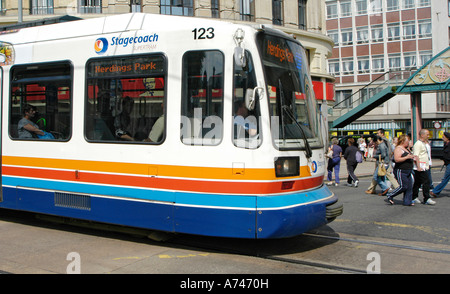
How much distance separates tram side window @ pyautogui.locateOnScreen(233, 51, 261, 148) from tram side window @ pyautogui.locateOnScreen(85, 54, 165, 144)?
105cm

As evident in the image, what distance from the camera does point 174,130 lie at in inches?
242

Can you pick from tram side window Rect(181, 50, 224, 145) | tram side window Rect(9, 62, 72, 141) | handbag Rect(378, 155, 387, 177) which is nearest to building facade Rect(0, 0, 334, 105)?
handbag Rect(378, 155, 387, 177)

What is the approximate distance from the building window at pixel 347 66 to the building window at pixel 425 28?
7676 millimetres

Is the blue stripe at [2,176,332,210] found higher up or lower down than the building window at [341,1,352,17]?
lower down

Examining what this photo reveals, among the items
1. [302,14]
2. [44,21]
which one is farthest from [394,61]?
[44,21]

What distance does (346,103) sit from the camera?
33.9 meters

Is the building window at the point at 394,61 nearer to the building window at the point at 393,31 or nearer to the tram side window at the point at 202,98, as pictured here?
the building window at the point at 393,31

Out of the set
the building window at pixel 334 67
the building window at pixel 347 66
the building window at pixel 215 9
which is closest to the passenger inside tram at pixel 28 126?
the building window at pixel 215 9

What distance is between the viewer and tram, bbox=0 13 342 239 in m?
5.84

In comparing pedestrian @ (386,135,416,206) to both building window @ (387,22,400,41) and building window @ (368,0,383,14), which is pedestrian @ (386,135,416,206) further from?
building window @ (368,0,383,14)
